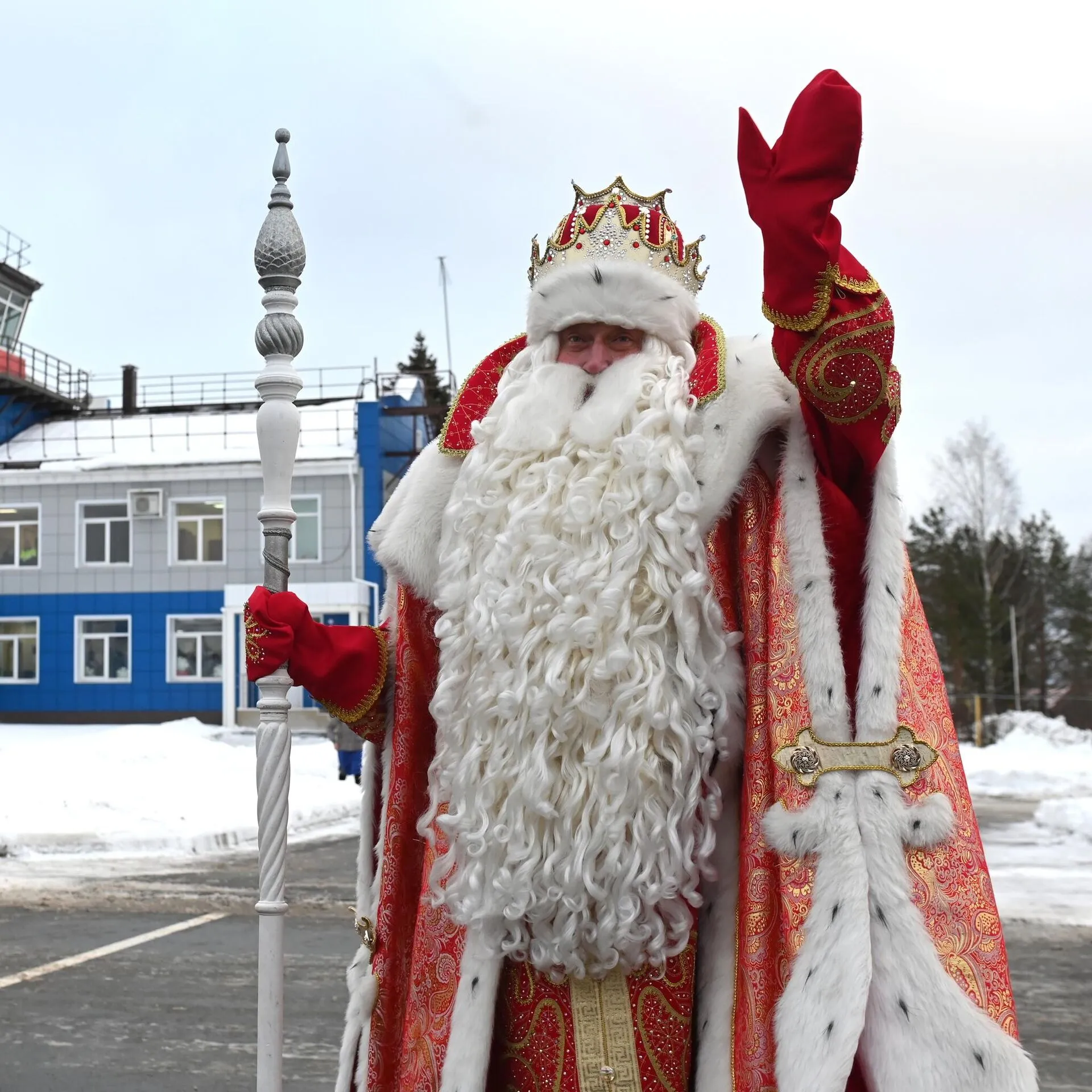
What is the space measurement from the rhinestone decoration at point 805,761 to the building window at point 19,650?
2872cm

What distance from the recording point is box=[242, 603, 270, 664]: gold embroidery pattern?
9.05 feet

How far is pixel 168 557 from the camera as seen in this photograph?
27.7m

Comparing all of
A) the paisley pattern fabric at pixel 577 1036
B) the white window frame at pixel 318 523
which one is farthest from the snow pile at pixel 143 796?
the paisley pattern fabric at pixel 577 1036

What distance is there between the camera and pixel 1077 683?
133 feet

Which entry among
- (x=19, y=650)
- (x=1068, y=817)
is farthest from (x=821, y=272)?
(x=19, y=650)

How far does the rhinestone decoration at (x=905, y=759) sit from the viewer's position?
7.11 feet

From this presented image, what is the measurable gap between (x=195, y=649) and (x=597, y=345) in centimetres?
2617

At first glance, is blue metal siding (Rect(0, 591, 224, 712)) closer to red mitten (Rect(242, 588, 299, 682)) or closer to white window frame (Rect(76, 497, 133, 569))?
white window frame (Rect(76, 497, 133, 569))

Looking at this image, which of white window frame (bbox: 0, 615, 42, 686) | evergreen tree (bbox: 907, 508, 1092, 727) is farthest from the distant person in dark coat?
evergreen tree (bbox: 907, 508, 1092, 727)

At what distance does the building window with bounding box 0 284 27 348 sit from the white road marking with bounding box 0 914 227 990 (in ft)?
86.4

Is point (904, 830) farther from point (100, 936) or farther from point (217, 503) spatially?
point (217, 503)

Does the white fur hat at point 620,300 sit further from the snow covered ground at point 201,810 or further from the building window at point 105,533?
the building window at point 105,533

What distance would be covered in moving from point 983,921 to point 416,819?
1.29 m

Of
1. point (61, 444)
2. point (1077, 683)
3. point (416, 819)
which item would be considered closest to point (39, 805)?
point (416, 819)
